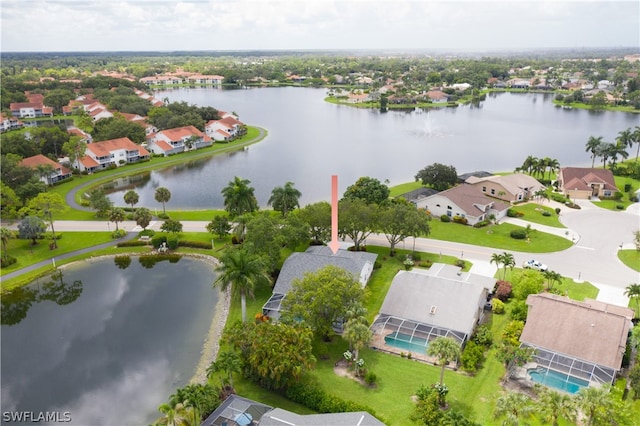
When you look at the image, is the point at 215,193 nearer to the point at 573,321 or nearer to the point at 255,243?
the point at 255,243

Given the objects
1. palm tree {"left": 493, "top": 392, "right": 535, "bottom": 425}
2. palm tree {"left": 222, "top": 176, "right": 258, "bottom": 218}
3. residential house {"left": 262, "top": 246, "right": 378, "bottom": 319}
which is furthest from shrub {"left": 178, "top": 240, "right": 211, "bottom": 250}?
palm tree {"left": 493, "top": 392, "right": 535, "bottom": 425}

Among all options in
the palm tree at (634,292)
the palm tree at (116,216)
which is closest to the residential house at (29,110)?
the palm tree at (116,216)

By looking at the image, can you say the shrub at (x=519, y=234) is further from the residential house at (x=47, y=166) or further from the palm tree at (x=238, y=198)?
the residential house at (x=47, y=166)

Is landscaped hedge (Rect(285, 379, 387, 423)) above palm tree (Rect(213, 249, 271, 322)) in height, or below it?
below

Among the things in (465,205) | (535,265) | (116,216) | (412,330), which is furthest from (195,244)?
(535,265)

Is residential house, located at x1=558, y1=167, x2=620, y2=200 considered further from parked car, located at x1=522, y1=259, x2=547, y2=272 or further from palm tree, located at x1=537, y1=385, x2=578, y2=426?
palm tree, located at x1=537, y1=385, x2=578, y2=426
